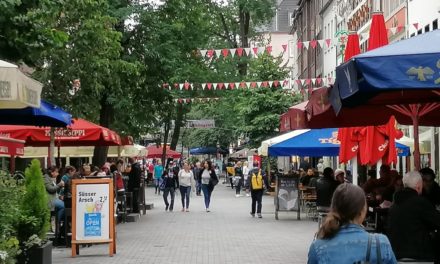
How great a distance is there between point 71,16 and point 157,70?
24.5 ft

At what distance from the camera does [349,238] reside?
4.71m

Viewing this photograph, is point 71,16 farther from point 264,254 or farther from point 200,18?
point 200,18

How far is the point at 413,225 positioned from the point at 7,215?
407 cm

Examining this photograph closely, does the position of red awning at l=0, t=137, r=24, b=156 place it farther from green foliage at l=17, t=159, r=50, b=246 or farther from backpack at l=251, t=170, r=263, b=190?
backpack at l=251, t=170, r=263, b=190

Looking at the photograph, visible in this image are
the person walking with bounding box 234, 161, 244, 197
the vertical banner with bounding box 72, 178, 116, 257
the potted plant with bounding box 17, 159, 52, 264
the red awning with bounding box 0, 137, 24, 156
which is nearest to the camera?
the potted plant with bounding box 17, 159, 52, 264

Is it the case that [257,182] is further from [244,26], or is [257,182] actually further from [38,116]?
[244,26]

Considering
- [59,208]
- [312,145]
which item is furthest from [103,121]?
[59,208]

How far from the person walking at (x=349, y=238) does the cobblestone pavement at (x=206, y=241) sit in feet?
32.9

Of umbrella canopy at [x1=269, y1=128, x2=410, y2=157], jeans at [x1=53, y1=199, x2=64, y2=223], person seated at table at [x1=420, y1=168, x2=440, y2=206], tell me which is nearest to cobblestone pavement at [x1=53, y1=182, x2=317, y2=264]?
jeans at [x1=53, y1=199, x2=64, y2=223]

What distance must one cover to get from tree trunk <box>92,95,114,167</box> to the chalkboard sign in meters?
5.60

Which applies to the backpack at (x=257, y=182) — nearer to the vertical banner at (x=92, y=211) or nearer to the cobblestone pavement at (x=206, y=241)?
the cobblestone pavement at (x=206, y=241)

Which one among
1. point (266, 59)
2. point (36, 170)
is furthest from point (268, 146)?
point (266, 59)

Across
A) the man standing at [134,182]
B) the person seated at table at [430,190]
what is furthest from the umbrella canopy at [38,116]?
the man standing at [134,182]

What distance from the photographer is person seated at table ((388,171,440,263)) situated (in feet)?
27.9
